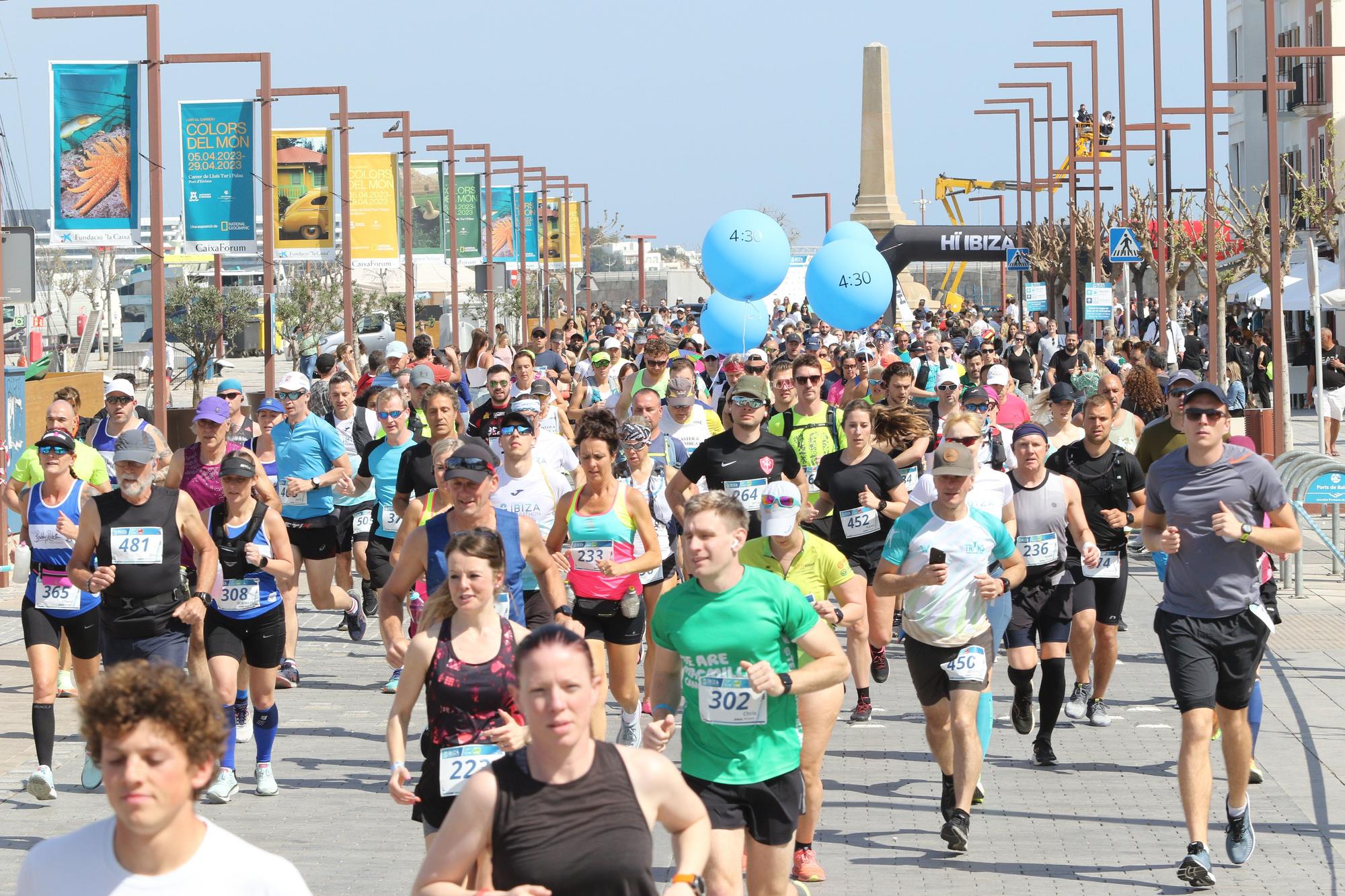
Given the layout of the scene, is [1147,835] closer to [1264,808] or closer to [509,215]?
[1264,808]

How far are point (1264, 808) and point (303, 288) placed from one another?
6778cm

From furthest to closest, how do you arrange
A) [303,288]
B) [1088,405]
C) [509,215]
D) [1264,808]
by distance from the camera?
[303,288], [509,215], [1088,405], [1264,808]

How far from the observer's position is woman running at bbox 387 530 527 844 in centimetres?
583

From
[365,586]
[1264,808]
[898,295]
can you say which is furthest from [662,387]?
[898,295]

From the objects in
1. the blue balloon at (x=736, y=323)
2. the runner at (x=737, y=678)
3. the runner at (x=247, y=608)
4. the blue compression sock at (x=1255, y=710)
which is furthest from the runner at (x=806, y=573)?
the blue balloon at (x=736, y=323)

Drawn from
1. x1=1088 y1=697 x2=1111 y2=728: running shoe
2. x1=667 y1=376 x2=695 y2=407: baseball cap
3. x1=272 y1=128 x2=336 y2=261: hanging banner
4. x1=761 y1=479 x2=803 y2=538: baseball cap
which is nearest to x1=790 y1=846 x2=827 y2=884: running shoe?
x1=761 y1=479 x2=803 y2=538: baseball cap

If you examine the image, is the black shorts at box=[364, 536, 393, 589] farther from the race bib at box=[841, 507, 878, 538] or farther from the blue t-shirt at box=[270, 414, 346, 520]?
the race bib at box=[841, 507, 878, 538]

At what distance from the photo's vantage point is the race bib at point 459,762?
19.1 ft

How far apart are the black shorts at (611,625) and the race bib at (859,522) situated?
5.58ft

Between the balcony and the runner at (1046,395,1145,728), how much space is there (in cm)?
4870

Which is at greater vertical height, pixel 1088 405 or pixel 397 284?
pixel 397 284

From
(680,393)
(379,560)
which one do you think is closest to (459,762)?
(379,560)

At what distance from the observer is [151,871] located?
11.5 ft

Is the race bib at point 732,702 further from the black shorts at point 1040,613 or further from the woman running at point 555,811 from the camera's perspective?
the black shorts at point 1040,613
